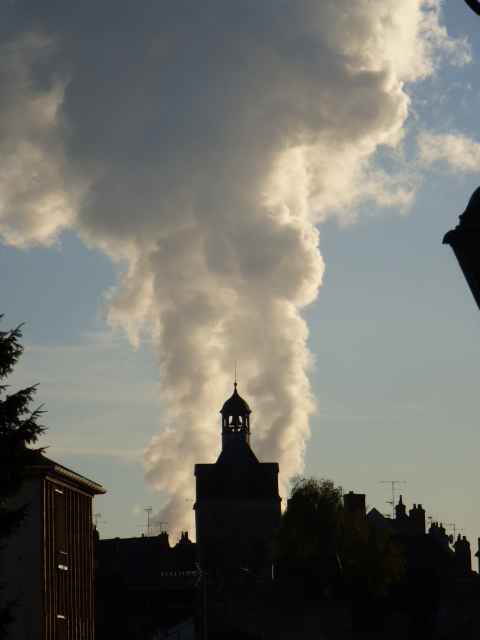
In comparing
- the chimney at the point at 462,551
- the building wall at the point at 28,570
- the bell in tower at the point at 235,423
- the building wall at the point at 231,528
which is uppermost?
the bell in tower at the point at 235,423

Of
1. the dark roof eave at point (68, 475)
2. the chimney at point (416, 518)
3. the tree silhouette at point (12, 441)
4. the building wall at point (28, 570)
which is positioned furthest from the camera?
the chimney at point (416, 518)

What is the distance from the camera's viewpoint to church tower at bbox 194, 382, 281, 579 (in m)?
82.5

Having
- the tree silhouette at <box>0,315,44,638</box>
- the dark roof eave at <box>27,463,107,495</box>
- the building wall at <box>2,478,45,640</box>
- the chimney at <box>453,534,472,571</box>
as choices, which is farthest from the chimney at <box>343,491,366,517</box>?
the tree silhouette at <box>0,315,44,638</box>

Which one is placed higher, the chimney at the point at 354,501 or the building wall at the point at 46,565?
the chimney at the point at 354,501

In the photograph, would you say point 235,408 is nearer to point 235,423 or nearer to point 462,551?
point 235,423

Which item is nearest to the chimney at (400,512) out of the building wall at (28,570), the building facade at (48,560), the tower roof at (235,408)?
the tower roof at (235,408)

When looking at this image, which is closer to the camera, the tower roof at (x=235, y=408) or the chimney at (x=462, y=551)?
the chimney at (x=462, y=551)

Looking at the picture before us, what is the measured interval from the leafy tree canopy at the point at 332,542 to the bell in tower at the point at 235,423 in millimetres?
10565

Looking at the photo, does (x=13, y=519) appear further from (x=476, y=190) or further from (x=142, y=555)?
(x=142, y=555)

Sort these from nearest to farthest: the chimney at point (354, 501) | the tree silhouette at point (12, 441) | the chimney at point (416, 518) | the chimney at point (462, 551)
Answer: the tree silhouette at point (12, 441) < the chimney at point (462, 551) < the chimney at point (354, 501) < the chimney at point (416, 518)

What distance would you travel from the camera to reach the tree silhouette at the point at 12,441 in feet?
62.9

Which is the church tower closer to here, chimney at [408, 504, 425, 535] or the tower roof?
the tower roof

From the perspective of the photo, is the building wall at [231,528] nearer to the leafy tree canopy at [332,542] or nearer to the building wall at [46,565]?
the leafy tree canopy at [332,542]

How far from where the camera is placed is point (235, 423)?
9012 cm
